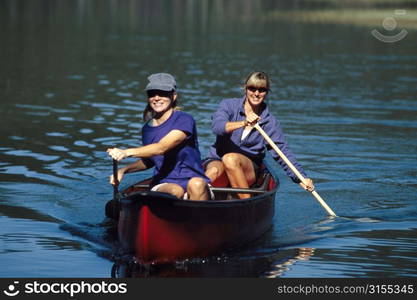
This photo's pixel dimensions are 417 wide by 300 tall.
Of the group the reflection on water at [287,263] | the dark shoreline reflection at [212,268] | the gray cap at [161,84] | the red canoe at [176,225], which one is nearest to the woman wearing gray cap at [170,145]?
the gray cap at [161,84]

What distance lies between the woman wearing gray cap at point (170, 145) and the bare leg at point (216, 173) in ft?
4.63

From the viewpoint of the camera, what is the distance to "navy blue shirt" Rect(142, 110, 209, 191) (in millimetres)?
9680

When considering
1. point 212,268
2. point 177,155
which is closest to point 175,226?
point 212,268

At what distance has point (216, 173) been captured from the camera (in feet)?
37.6

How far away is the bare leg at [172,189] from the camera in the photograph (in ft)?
31.9

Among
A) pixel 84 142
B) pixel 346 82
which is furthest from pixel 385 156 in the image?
pixel 346 82

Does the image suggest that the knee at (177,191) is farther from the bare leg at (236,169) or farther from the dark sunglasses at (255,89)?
the dark sunglasses at (255,89)

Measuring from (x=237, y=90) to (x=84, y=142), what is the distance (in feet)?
26.8

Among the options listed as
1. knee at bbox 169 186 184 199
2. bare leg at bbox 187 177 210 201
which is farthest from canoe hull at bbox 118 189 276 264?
knee at bbox 169 186 184 199

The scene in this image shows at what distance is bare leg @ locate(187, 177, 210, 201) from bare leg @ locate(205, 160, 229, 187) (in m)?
1.74

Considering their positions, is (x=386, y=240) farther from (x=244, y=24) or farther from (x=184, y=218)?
(x=244, y=24)

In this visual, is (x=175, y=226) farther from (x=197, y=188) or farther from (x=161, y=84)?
(x=161, y=84)

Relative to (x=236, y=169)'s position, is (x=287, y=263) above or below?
below

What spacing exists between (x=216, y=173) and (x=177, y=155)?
1692 mm
